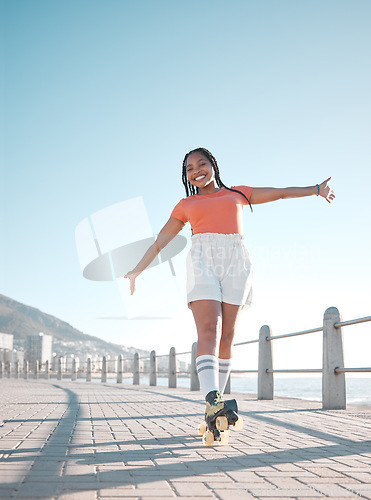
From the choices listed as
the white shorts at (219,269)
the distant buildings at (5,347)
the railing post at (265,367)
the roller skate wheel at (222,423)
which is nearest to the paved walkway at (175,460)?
the roller skate wheel at (222,423)

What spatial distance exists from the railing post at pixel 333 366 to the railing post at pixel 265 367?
196cm

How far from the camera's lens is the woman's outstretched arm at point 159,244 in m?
3.97

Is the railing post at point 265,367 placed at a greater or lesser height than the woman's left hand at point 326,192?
lesser

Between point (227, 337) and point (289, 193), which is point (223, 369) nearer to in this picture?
point (227, 337)

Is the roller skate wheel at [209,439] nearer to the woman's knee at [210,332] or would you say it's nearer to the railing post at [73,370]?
the woman's knee at [210,332]

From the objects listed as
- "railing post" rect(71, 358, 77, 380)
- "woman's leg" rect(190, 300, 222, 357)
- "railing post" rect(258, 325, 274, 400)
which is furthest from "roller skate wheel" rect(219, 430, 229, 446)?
"railing post" rect(71, 358, 77, 380)

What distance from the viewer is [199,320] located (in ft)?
11.3

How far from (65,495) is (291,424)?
324 cm

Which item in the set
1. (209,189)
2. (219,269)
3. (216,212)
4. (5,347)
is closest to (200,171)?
(209,189)

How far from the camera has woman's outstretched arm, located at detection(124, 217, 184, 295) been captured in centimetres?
397

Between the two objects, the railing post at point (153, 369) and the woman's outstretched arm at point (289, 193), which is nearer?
the woman's outstretched arm at point (289, 193)

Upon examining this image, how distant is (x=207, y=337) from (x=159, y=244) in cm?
89

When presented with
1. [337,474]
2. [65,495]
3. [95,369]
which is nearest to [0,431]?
[65,495]

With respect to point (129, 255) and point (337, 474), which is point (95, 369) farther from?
point (337, 474)
